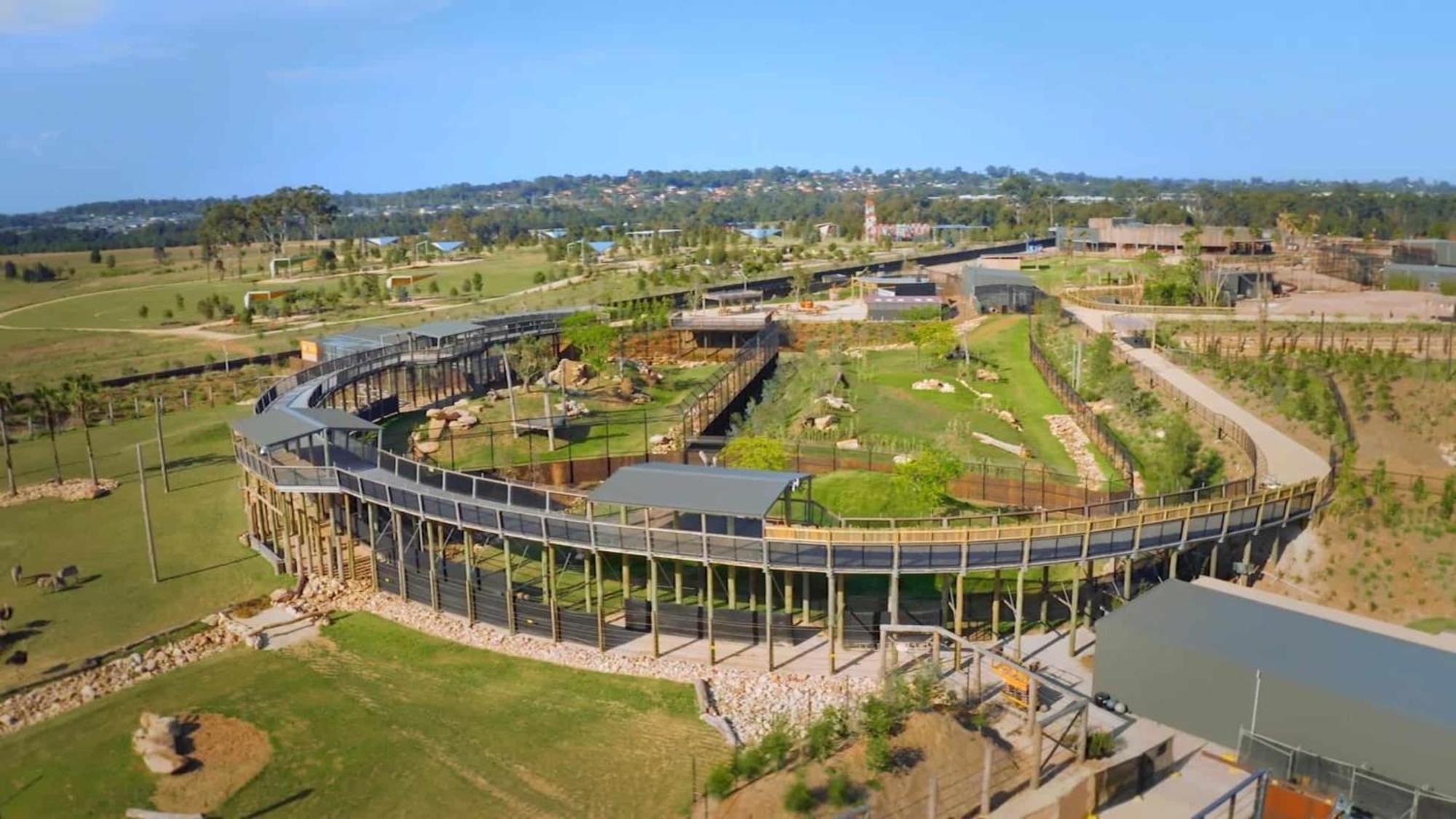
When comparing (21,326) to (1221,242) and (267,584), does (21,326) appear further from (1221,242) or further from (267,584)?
(1221,242)

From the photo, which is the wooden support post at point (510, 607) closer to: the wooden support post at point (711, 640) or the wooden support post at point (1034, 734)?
the wooden support post at point (711, 640)

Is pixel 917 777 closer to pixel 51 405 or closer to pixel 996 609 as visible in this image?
pixel 996 609

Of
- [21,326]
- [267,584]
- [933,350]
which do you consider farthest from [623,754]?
[21,326]

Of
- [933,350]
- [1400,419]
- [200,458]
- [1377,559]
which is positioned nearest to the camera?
[1377,559]

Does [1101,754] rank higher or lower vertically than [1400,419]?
lower

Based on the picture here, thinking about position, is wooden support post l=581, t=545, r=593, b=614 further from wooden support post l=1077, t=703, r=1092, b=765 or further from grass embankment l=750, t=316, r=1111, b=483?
wooden support post l=1077, t=703, r=1092, b=765

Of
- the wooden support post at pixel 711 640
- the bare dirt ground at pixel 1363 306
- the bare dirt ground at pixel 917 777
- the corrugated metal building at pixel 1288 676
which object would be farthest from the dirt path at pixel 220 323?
the corrugated metal building at pixel 1288 676

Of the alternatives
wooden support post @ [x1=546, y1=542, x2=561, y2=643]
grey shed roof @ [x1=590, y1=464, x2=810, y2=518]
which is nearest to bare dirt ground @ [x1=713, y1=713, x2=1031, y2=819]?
grey shed roof @ [x1=590, y1=464, x2=810, y2=518]

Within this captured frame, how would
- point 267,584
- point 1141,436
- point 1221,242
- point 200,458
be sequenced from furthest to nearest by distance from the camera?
1. point 1221,242
2. point 200,458
3. point 1141,436
4. point 267,584
